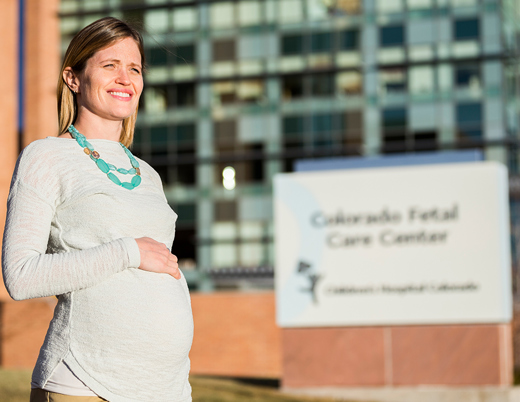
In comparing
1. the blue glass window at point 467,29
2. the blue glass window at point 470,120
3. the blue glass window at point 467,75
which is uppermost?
the blue glass window at point 467,29

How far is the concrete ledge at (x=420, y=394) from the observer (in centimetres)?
1264

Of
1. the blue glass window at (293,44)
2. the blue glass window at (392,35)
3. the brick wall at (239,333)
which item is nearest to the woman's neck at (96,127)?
the brick wall at (239,333)

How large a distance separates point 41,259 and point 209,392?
10405mm

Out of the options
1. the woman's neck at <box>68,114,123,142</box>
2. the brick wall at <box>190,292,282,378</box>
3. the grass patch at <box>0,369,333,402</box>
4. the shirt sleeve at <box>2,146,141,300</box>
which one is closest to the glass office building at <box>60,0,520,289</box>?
the brick wall at <box>190,292,282,378</box>

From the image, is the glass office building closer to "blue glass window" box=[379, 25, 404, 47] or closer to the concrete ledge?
"blue glass window" box=[379, 25, 404, 47]

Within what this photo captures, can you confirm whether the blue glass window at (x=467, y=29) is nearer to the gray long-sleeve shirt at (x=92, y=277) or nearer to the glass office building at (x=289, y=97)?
the glass office building at (x=289, y=97)

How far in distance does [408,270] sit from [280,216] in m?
2.24

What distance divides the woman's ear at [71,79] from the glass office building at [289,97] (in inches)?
1652

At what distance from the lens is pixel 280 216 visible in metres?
13.7

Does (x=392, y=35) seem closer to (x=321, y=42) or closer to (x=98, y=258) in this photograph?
(x=321, y=42)

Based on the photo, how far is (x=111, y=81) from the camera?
2.14m

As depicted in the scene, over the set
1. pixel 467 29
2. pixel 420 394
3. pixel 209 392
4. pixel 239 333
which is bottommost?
pixel 420 394

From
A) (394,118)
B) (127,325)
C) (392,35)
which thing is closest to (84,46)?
Answer: (127,325)

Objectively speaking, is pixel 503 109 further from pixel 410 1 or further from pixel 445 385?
pixel 445 385
